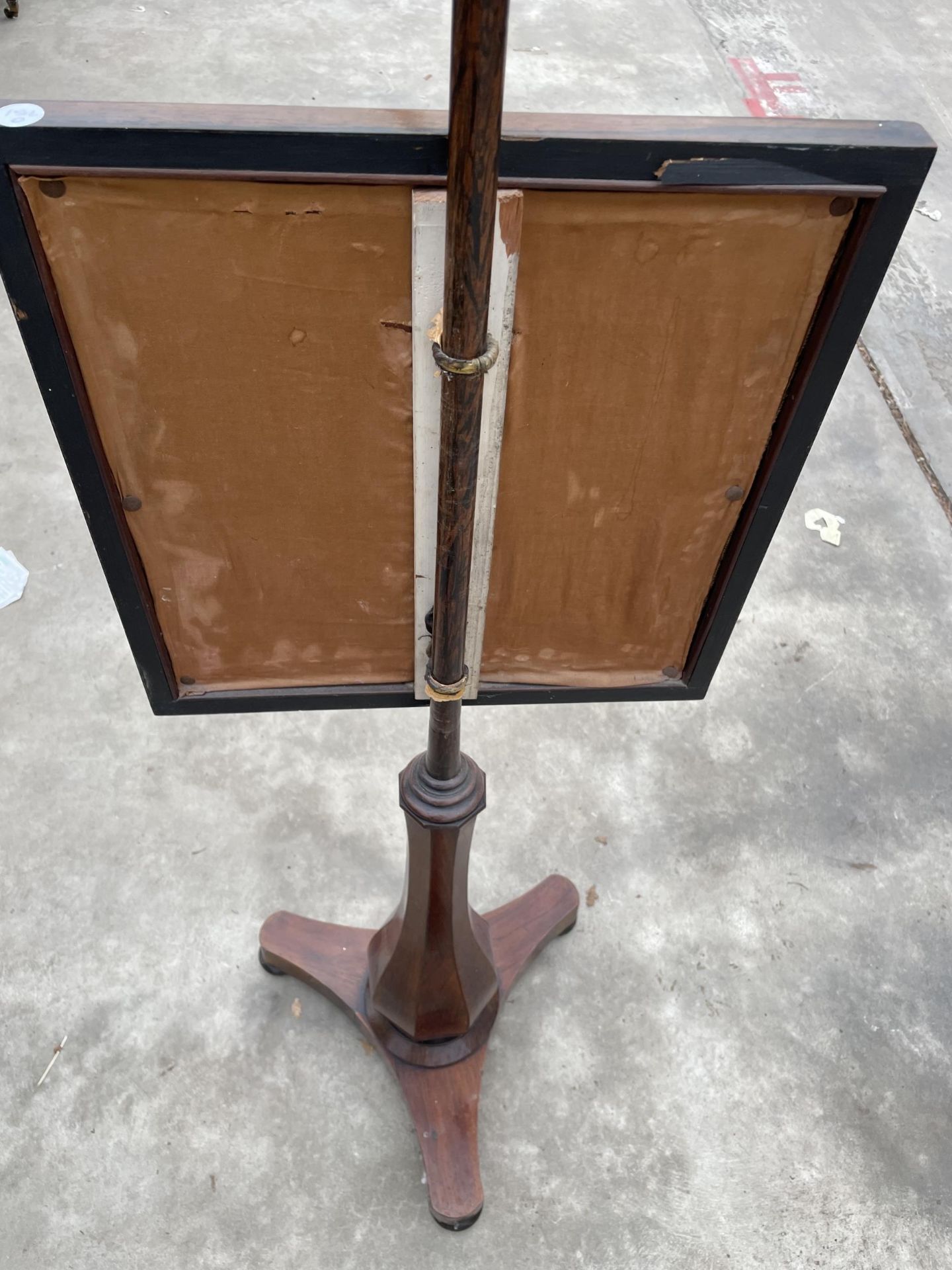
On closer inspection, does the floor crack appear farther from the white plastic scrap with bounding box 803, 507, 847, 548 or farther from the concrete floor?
the white plastic scrap with bounding box 803, 507, 847, 548

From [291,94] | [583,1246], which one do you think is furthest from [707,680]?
[291,94]

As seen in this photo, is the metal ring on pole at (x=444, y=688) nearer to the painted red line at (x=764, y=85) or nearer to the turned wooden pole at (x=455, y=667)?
the turned wooden pole at (x=455, y=667)

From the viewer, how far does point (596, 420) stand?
98 centimetres

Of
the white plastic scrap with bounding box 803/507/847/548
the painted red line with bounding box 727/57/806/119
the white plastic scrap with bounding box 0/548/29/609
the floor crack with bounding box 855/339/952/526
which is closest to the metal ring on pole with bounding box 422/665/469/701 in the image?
the white plastic scrap with bounding box 0/548/29/609

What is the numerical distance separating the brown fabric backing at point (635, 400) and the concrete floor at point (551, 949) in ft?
3.75

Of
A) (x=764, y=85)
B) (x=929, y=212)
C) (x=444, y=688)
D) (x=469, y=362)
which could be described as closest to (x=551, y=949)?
(x=444, y=688)

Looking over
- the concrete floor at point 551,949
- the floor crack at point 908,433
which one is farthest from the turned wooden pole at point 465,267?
the floor crack at point 908,433

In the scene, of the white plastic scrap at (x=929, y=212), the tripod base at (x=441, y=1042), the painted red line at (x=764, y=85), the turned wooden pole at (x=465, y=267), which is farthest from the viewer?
the painted red line at (x=764, y=85)

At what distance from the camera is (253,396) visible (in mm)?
938

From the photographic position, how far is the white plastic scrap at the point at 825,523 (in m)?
3.06

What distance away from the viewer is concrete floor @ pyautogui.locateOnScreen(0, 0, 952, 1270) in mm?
1826

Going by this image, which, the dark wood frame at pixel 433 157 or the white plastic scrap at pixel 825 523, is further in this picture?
the white plastic scrap at pixel 825 523

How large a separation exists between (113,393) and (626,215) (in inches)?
19.6

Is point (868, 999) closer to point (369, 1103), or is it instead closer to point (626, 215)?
point (369, 1103)
